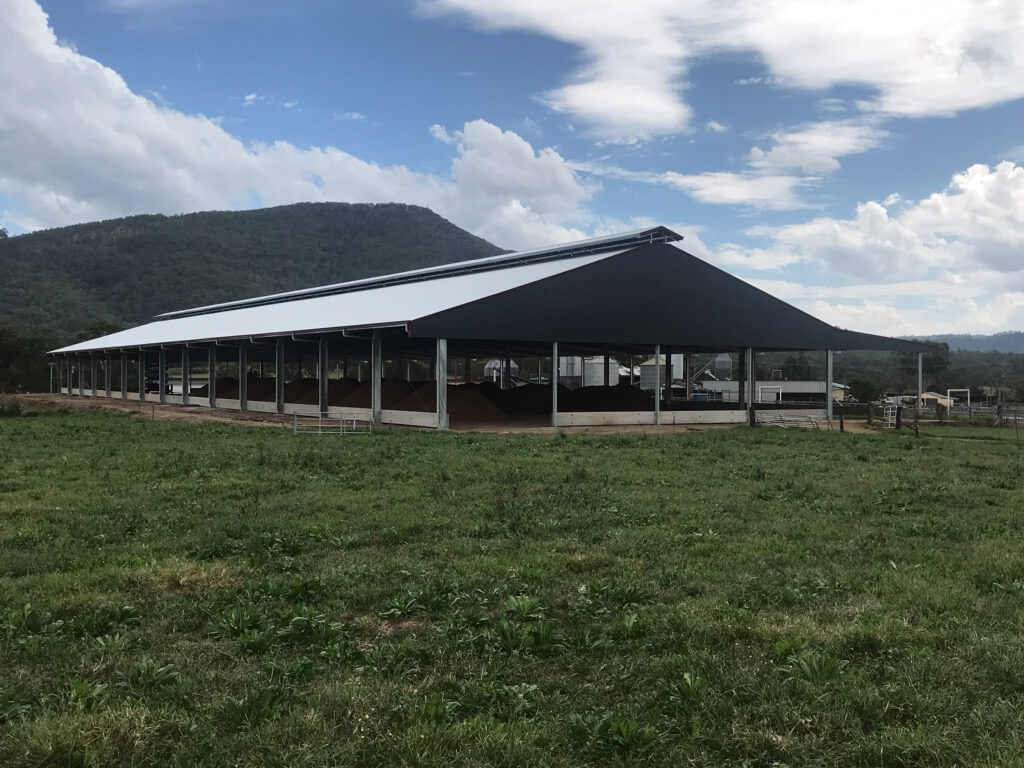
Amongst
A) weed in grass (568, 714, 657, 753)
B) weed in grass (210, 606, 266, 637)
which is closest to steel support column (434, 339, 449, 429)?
weed in grass (210, 606, 266, 637)

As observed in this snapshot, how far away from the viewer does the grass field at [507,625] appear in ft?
13.4

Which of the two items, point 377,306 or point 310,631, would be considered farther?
point 377,306

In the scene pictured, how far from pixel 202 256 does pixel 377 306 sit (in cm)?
10349

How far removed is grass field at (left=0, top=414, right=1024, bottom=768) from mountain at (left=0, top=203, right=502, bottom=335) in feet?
323

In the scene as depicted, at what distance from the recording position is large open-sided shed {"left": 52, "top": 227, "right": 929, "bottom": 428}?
29.7 meters

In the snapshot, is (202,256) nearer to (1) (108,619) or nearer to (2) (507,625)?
(1) (108,619)

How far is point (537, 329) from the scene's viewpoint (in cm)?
2989

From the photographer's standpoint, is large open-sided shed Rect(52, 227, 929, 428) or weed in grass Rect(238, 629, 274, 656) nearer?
weed in grass Rect(238, 629, 274, 656)

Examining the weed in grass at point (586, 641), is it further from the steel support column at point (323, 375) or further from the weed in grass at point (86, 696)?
the steel support column at point (323, 375)

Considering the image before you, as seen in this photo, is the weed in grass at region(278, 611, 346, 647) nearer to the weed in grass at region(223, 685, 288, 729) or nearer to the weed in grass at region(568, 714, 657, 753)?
the weed in grass at region(223, 685, 288, 729)

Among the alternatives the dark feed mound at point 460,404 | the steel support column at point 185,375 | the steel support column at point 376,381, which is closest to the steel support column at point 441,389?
the dark feed mound at point 460,404

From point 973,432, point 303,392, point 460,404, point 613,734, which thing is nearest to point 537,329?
point 460,404

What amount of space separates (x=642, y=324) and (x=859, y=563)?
81.9ft

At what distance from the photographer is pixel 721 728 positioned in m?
4.25
